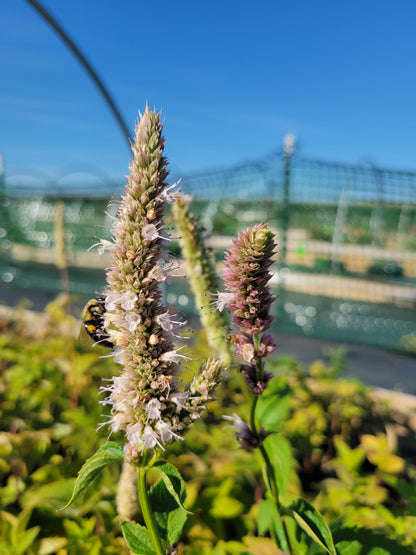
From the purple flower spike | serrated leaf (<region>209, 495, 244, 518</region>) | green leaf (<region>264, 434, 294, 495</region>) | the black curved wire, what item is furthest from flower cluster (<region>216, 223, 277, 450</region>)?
the black curved wire

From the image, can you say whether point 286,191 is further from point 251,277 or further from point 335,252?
point 251,277

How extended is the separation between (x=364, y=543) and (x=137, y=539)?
69 centimetres

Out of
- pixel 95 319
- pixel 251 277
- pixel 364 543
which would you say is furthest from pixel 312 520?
pixel 95 319

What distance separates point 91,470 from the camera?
822 millimetres

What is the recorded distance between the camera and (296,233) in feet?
20.8

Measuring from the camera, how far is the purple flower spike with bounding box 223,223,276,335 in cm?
85

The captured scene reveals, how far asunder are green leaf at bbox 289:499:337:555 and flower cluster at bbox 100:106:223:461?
0.38 metres

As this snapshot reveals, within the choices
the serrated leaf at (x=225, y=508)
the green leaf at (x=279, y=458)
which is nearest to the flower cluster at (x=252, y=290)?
the green leaf at (x=279, y=458)

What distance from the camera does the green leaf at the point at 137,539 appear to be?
94 cm

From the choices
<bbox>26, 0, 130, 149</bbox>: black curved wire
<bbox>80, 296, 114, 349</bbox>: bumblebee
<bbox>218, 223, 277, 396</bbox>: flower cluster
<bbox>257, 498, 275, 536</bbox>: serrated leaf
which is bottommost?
<bbox>257, 498, 275, 536</bbox>: serrated leaf

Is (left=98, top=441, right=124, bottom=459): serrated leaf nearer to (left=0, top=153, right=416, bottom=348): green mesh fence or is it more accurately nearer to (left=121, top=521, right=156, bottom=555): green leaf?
(left=121, top=521, right=156, bottom=555): green leaf

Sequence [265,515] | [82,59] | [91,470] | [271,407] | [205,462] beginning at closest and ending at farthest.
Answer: [91,470] < [265,515] < [271,407] < [205,462] < [82,59]

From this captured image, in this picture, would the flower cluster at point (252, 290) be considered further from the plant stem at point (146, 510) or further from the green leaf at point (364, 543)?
the green leaf at point (364, 543)

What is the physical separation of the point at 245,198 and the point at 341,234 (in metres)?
1.67
